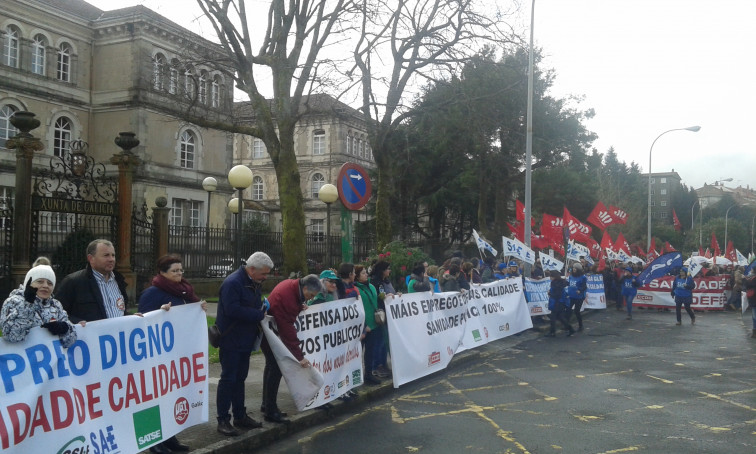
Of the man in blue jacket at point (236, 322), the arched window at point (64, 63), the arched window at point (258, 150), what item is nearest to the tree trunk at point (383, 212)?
the man in blue jacket at point (236, 322)

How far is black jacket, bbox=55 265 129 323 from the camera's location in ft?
17.9

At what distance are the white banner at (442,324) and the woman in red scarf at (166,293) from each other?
12.5 feet

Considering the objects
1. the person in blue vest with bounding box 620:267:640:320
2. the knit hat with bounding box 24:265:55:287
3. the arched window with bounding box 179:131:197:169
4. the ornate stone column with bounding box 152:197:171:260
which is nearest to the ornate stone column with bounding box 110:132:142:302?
the ornate stone column with bounding box 152:197:171:260

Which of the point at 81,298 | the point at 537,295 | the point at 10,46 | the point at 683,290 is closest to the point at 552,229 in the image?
the point at 683,290

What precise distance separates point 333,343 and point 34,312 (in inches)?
159

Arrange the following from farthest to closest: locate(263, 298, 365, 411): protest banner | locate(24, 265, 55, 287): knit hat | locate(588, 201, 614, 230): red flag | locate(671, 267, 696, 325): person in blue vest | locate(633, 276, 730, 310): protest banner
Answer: locate(588, 201, 614, 230): red flag, locate(633, 276, 730, 310): protest banner, locate(671, 267, 696, 325): person in blue vest, locate(263, 298, 365, 411): protest banner, locate(24, 265, 55, 287): knit hat

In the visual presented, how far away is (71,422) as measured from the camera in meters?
4.80

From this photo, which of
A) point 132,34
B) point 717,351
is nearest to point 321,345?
point 717,351

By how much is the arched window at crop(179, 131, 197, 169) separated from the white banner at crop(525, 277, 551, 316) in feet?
111

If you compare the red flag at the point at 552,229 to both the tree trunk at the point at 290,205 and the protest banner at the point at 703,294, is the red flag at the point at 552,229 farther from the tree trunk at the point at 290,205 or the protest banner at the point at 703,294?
the tree trunk at the point at 290,205

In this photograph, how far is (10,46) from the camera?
37688 millimetres

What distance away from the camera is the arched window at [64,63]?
4116cm

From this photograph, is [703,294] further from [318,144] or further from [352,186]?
[318,144]

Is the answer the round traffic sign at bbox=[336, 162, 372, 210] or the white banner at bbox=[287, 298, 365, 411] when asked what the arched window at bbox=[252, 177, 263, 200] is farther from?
the white banner at bbox=[287, 298, 365, 411]
